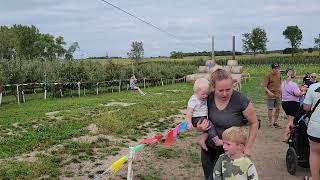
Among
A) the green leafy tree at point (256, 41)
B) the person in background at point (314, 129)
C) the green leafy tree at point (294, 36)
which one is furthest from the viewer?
the green leafy tree at point (294, 36)

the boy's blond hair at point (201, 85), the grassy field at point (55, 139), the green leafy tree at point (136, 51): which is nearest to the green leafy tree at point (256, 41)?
the green leafy tree at point (136, 51)

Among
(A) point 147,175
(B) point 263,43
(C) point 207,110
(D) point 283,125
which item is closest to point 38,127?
(A) point 147,175

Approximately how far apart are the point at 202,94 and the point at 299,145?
10.8 ft

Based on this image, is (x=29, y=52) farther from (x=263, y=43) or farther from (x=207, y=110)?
(x=207, y=110)

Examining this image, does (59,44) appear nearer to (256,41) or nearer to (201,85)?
(256,41)

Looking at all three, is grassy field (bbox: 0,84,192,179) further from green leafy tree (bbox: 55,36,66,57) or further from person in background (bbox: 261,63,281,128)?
green leafy tree (bbox: 55,36,66,57)

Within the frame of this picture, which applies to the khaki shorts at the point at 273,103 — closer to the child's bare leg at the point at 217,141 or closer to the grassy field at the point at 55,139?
the grassy field at the point at 55,139

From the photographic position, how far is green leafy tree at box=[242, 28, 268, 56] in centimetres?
8619

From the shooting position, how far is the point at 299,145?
279 inches

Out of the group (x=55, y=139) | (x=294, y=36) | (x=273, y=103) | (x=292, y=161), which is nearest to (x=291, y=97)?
(x=273, y=103)

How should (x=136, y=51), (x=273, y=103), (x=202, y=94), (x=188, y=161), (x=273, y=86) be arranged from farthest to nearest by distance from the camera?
(x=136, y=51) → (x=273, y=103) → (x=273, y=86) → (x=188, y=161) → (x=202, y=94)

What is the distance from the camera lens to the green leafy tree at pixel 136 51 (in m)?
62.5

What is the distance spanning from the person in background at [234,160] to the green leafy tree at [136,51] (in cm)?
5849

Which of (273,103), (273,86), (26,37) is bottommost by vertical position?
(273,103)
